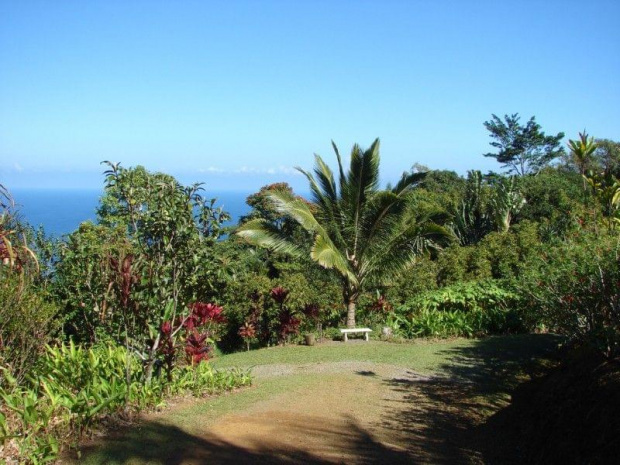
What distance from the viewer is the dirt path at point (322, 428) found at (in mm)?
5262

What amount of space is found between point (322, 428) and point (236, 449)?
1.11 metres

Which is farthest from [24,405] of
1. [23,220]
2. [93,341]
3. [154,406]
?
[23,220]

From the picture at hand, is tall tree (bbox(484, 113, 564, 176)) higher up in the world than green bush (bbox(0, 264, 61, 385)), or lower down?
higher up

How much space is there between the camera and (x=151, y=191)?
277 inches

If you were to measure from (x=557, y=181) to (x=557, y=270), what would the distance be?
2092cm

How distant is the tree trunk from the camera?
572 inches

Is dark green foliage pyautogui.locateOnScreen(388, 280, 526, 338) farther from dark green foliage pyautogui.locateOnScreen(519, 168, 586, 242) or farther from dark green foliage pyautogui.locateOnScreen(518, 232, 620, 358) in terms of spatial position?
dark green foliage pyautogui.locateOnScreen(519, 168, 586, 242)

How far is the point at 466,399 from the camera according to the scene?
7855mm

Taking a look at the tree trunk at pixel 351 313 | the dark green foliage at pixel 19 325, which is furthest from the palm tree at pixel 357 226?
the dark green foliage at pixel 19 325

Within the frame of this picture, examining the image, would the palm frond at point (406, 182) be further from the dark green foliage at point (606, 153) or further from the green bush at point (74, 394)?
the dark green foliage at point (606, 153)

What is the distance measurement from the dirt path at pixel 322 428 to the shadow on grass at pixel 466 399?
1cm

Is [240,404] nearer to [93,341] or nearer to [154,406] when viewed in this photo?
[154,406]

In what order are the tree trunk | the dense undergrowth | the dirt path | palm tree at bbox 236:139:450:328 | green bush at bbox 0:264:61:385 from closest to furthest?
the dirt path → green bush at bbox 0:264:61:385 → the dense undergrowth → palm tree at bbox 236:139:450:328 → the tree trunk

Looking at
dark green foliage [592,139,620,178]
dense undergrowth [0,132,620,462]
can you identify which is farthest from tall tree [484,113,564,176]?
dense undergrowth [0,132,620,462]
